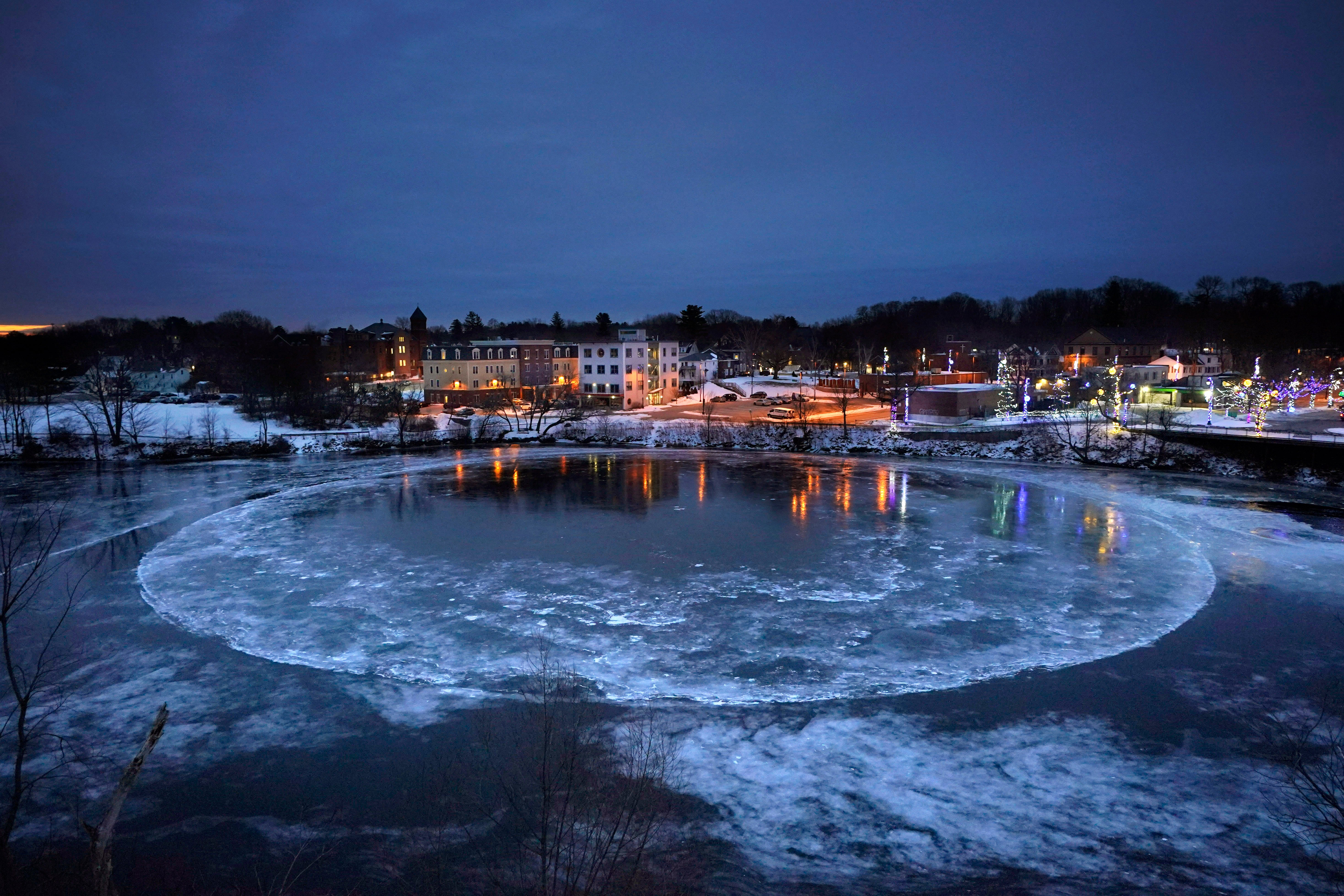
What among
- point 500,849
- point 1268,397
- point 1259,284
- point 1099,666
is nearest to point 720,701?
point 500,849

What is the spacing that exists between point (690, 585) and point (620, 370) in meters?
41.2

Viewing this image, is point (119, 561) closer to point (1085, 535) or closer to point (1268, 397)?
point (1085, 535)

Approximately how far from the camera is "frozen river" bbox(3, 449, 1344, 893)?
23.1ft

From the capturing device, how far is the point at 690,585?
14320mm

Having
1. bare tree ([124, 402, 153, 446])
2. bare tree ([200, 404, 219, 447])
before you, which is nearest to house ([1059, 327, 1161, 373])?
bare tree ([200, 404, 219, 447])

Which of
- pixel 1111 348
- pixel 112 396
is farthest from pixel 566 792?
pixel 1111 348

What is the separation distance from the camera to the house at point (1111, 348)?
2557 inches

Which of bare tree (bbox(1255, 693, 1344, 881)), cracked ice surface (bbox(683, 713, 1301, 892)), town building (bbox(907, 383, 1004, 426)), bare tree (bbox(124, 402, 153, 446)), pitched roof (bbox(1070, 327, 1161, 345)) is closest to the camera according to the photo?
bare tree (bbox(1255, 693, 1344, 881))

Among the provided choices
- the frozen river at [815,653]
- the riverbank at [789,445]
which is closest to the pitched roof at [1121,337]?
the riverbank at [789,445]

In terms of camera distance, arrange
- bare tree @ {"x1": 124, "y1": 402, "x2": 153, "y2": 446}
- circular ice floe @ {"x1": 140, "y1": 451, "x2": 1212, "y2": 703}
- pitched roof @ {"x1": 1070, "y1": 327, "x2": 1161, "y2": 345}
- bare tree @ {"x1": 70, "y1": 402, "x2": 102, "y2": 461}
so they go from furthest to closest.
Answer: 1. pitched roof @ {"x1": 1070, "y1": 327, "x2": 1161, "y2": 345}
2. bare tree @ {"x1": 124, "y1": 402, "x2": 153, "y2": 446}
3. bare tree @ {"x1": 70, "y1": 402, "x2": 102, "y2": 461}
4. circular ice floe @ {"x1": 140, "y1": 451, "x2": 1212, "y2": 703}

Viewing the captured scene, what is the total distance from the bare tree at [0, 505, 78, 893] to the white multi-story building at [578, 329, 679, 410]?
38.7m

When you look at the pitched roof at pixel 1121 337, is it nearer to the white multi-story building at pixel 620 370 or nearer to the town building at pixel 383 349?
the white multi-story building at pixel 620 370

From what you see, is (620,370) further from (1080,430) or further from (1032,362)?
(1032,362)

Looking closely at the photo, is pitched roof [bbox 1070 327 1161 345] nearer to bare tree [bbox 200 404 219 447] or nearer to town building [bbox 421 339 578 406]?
town building [bbox 421 339 578 406]
